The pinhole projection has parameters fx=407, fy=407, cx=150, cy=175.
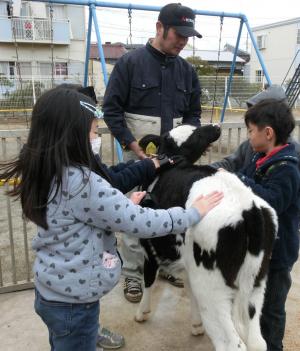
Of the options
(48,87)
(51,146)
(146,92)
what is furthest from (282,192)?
(48,87)

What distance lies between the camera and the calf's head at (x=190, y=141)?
2.71 metres

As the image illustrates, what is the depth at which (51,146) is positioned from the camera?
1.57 meters

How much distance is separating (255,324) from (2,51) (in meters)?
23.8

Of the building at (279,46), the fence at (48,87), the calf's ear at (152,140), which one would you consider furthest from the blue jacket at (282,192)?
the building at (279,46)

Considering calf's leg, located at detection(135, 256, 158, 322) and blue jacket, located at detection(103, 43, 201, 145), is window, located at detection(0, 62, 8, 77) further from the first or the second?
calf's leg, located at detection(135, 256, 158, 322)

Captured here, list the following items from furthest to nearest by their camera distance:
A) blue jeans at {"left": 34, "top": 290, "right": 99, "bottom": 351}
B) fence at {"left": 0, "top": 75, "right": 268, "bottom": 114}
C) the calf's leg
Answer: fence at {"left": 0, "top": 75, "right": 268, "bottom": 114}, the calf's leg, blue jeans at {"left": 34, "top": 290, "right": 99, "bottom": 351}

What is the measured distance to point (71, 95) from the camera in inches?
62.2

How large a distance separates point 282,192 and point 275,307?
722 millimetres


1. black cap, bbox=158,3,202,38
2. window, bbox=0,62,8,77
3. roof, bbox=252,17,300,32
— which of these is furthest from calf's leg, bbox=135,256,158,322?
roof, bbox=252,17,300,32

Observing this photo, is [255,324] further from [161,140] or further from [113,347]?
[161,140]

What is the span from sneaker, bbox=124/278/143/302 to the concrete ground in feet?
0.16

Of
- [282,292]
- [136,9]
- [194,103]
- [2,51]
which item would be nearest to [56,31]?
[2,51]

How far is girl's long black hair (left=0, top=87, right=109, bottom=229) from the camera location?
5.13 feet

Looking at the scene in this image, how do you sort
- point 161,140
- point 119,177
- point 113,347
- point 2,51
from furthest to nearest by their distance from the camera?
point 2,51 < point 161,140 < point 113,347 < point 119,177
